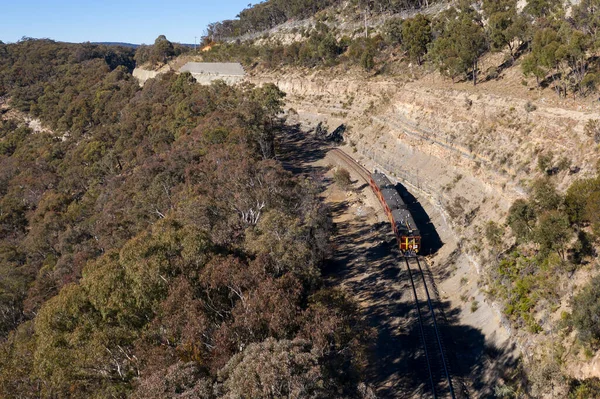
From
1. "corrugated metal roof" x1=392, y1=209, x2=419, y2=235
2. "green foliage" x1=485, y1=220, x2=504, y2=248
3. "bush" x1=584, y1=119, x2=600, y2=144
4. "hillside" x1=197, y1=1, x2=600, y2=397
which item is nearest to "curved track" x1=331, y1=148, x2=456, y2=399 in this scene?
"hillside" x1=197, y1=1, x2=600, y2=397

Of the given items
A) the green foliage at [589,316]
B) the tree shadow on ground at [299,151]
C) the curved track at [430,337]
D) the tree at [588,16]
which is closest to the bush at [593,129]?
the tree at [588,16]

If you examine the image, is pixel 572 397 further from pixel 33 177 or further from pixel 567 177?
pixel 33 177

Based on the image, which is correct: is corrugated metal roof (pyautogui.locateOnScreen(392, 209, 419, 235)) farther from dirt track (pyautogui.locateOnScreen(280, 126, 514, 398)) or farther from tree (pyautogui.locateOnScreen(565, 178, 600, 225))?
tree (pyautogui.locateOnScreen(565, 178, 600, 225))

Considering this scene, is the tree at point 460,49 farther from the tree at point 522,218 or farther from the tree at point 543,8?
the tree at point 522,218

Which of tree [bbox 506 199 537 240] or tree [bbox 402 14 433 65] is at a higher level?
tree [bbox 402 14 433 65]

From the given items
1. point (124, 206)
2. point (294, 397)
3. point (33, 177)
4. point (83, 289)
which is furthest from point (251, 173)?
point (33, 177)
